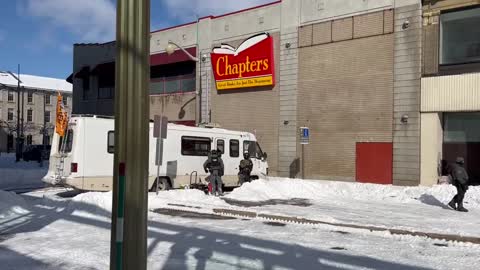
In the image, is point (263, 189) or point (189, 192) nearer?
point (189, 192)

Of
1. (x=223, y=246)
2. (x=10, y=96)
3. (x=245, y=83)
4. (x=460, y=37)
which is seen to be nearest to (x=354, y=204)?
(x=223, y=246)

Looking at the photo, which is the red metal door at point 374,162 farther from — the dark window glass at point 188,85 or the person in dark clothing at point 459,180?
the dark window glass at point 188,85

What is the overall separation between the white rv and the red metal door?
4.85m

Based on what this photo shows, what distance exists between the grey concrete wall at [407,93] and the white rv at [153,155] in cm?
604

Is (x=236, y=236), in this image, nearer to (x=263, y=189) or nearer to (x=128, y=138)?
(x=128, y=138)

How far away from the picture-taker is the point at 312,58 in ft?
85.9

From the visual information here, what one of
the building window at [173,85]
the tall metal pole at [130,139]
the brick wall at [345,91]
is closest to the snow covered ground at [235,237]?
the tall metal pole at [130,139]

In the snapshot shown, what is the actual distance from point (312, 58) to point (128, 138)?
76.2ft

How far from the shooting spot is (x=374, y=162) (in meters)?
23.6

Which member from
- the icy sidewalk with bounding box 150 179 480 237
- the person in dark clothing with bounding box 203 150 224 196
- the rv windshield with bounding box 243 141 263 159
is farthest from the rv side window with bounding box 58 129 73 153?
the rv windshield with bounding box 243 141 263 159

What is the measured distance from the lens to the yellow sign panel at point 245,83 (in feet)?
92.0

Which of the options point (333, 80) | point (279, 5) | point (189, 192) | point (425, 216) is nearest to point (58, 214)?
point (189, 192)

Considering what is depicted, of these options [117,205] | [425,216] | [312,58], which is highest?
[312,58]

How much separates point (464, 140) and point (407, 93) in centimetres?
304
